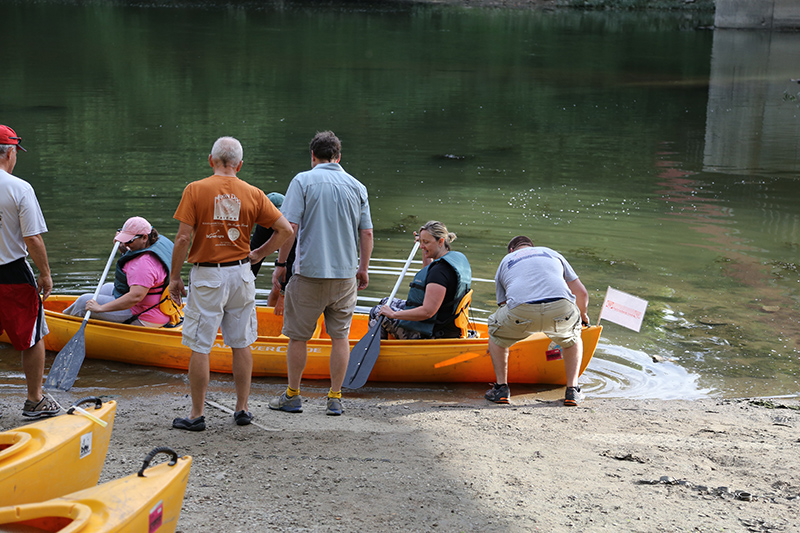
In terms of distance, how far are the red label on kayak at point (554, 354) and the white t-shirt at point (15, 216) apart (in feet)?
11.4

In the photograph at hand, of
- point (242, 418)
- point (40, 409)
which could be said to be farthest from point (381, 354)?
point (40, 409)

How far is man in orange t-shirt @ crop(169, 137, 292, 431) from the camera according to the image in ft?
13.8

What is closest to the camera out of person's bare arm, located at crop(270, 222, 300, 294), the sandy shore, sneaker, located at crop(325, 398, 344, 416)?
the sandy shore

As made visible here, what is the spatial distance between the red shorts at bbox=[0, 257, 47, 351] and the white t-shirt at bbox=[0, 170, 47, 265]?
0.24 feet

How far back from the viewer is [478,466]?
407 cm

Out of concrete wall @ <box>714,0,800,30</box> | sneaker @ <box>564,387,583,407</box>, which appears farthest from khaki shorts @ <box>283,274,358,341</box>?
concrete wall @ <box>714,0,800,30</box>

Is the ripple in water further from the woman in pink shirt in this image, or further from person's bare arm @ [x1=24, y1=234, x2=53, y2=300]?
person's bare arm @ [x1=24, y1=234, x2=53, y2=300]

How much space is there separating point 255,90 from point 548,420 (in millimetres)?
19441

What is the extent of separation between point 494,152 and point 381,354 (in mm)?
10748

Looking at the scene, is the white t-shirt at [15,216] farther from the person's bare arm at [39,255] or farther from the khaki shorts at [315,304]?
the khaki shorts at [315,304]

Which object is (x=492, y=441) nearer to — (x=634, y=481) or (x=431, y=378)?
(x=634, y=481)

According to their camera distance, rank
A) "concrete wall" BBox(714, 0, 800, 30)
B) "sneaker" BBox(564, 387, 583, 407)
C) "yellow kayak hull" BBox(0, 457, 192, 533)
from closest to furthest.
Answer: "yellow kayak hull" BBox(0, 457, 192, 533) < "sneaker" BBox(564, 387, 583, 407) < "concrete wall" BBox(714, 0, 800, 30)

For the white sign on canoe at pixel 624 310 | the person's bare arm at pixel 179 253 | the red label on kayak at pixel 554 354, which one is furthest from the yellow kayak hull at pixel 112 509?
the white sign on canoe at pixel 624 310

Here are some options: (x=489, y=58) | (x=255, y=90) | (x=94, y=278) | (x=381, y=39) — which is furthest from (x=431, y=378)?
(x=381, y=39)
